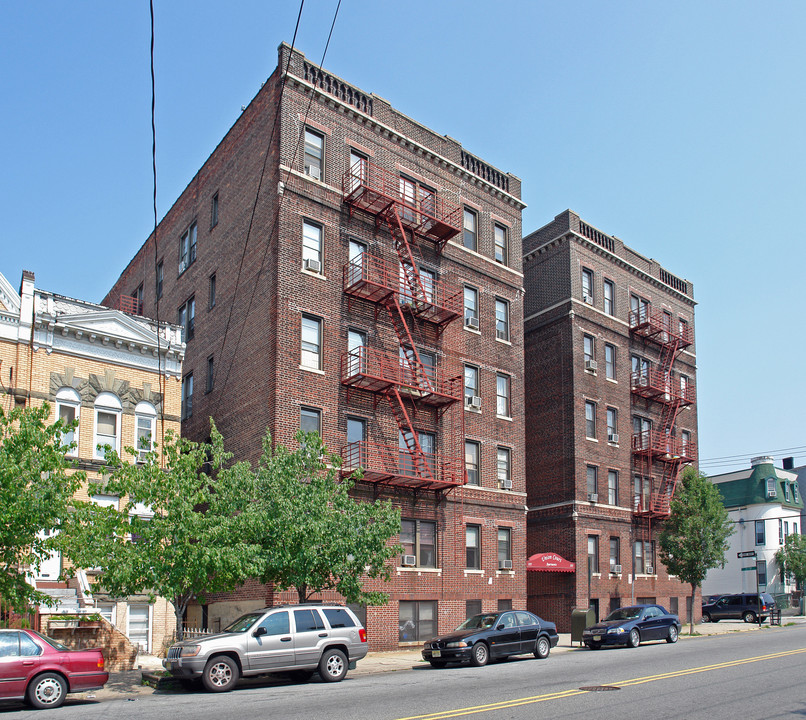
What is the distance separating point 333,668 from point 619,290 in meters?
30.6

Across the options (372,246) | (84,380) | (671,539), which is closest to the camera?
(84,380)

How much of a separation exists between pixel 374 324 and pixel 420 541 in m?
8.16

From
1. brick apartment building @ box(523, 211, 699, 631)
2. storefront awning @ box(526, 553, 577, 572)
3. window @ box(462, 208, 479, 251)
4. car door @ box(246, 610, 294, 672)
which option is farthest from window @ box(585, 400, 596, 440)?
car door @ box(246, 610, 294, 672)

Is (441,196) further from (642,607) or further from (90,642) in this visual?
(90,642)

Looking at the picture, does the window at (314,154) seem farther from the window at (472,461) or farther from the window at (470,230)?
the window at (472,461)

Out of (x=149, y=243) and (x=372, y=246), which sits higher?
(x=149, y=243)

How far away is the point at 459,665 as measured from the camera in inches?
896

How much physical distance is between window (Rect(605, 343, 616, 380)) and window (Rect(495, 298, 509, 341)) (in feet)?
28.3

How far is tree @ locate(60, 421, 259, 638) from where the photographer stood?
18797mm

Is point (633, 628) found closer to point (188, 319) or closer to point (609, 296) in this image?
point (609, 296)

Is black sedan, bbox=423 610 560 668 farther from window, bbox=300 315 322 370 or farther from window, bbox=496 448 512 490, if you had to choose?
window, bbox=300 315 322 370

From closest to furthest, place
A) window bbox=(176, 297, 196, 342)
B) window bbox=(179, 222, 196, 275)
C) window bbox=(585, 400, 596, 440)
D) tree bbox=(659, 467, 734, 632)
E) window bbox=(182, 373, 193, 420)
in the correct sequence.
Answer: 1. window bbox=(182, 373, 193, 420)
2. window bbox=(176, 297, 196, 342)
3. window bbox=(179, 222, 196, 275)
4. tree bbox=(659, 467, 734, 632)
5. window bbox=(585, 400, 596, 440)

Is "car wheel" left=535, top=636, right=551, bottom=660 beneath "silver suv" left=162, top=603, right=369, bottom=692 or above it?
beneath

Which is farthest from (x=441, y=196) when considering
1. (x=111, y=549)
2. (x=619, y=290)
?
(x=111, y=549)
